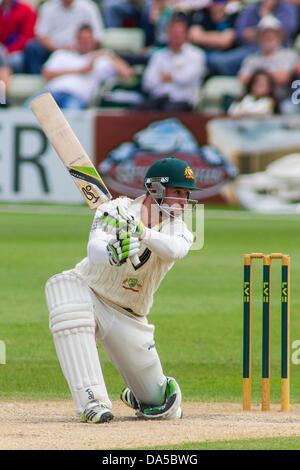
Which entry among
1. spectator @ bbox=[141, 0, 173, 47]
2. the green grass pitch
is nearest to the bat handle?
the green grass pitch

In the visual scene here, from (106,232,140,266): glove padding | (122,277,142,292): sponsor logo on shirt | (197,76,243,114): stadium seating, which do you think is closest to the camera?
(106,232,140,266): glove padding

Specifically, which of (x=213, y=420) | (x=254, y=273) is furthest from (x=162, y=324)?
(x=254, y=273)

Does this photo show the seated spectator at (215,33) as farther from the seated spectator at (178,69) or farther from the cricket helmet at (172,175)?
the cricket helmet at (172,175)

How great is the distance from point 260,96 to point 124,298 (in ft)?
33.7

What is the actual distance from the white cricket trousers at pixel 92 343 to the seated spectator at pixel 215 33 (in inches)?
457

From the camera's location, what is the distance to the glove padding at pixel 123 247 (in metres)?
4.83

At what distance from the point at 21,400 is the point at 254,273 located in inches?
235

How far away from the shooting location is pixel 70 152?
5727 mm

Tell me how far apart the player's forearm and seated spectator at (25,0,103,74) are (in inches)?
502

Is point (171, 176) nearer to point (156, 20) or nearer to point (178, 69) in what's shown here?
point (178, 69)

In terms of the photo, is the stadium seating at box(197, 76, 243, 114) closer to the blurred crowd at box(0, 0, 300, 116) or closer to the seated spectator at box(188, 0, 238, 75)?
the blurred crowd at box(0, 0, 300, 116)

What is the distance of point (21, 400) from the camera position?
20.1 ft

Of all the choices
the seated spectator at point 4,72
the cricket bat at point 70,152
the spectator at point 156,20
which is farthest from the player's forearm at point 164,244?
the spectator at point 156,20

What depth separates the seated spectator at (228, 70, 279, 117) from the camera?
15133 millimetres
